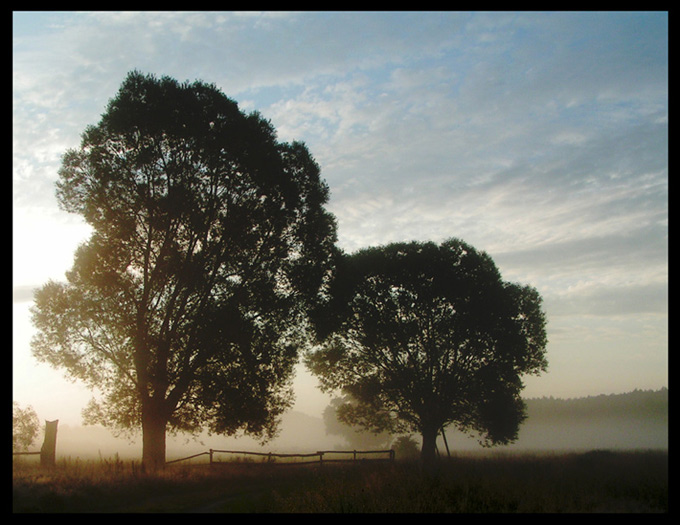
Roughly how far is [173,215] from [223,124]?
536 cm

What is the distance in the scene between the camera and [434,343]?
33000mm

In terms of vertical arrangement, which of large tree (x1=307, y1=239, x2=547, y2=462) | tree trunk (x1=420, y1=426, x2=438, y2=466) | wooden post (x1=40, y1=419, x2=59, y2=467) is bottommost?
tree trunk (x1=420, y1=426, x2=438, y2=466)

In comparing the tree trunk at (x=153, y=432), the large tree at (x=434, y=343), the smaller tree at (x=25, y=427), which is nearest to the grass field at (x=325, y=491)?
the tree trunk at (x=153, y=432)

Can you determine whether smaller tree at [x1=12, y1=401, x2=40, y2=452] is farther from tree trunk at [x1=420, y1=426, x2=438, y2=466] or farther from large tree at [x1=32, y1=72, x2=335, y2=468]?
tree trunk at [x1=420, y1=426, x2=438, y2=466]

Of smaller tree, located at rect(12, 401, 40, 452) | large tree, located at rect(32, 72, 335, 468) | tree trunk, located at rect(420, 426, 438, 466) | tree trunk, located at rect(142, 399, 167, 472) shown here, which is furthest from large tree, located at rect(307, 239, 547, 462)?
smaller tree, located at rect(12, 401, 40, 452)

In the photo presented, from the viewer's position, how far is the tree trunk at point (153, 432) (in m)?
20.3

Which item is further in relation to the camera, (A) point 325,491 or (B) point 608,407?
(B) point 608,407

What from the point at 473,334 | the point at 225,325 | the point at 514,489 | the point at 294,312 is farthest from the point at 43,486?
the point at 473,334

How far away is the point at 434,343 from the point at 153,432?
2003cm

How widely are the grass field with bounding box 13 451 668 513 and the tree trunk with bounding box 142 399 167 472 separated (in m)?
1.08

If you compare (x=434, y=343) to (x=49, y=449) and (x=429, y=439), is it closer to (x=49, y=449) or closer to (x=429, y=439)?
(x=429, y=439)

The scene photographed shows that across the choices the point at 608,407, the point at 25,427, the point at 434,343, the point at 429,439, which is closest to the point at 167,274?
the point at 434,343

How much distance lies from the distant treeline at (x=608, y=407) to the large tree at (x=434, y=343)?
9109 centimetres

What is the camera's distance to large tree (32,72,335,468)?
21.0 m
